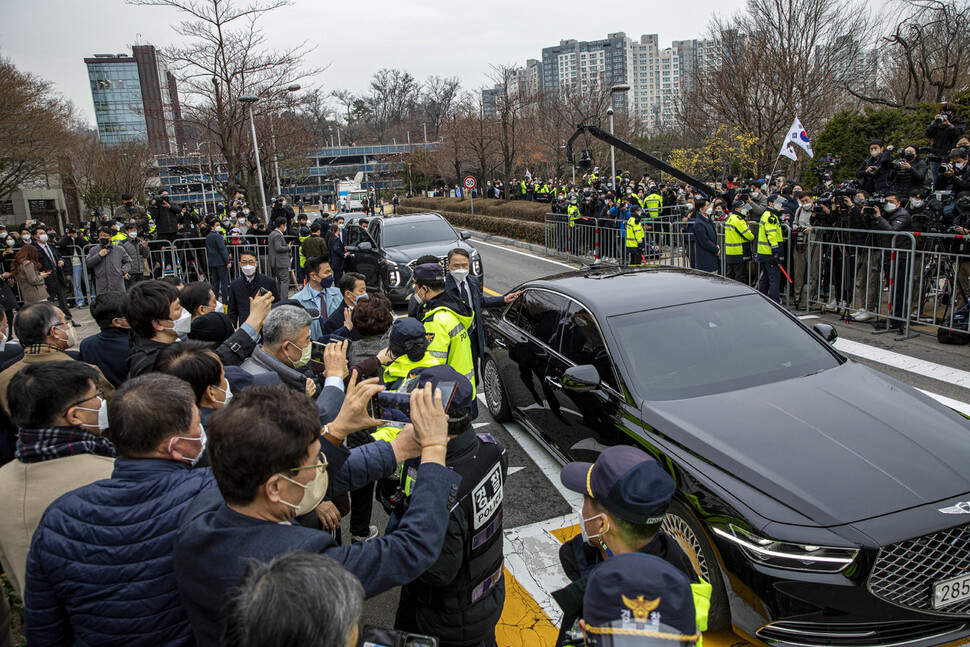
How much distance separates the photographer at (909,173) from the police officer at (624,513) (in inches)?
440

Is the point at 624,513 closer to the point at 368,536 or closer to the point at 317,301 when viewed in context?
the point at 368,536

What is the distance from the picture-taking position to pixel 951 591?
9.44ft

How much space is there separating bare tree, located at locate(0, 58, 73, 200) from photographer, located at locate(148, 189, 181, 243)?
12.2m

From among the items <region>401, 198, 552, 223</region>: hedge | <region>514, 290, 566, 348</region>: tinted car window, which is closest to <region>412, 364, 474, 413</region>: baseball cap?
<region>514, 290, 566, 348</region>: tinted car window

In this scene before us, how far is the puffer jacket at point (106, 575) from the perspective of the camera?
208cm

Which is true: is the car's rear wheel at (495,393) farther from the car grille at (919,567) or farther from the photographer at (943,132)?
the photographer at (943,132)

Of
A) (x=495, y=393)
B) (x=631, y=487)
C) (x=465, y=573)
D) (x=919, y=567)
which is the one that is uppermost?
(x=631, y=487)

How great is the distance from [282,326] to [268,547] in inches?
92.9

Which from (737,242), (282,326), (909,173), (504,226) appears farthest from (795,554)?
(504,226)

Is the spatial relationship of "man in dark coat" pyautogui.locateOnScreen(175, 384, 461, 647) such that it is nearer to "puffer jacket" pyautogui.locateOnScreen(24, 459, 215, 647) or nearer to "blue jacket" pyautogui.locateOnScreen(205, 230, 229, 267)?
"puffer jacket" pyautogui.locateOnScreen(24, 459, 215, 647)

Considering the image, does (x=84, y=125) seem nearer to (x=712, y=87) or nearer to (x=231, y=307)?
(x=712, y=87)

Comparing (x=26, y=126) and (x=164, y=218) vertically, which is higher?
(x=26, y=126)

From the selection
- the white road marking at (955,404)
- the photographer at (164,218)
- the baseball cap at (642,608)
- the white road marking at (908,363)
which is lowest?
the white road marking at (908,363)

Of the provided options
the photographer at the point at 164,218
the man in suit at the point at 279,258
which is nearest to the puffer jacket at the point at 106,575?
the man in suit at the point at 279,258
